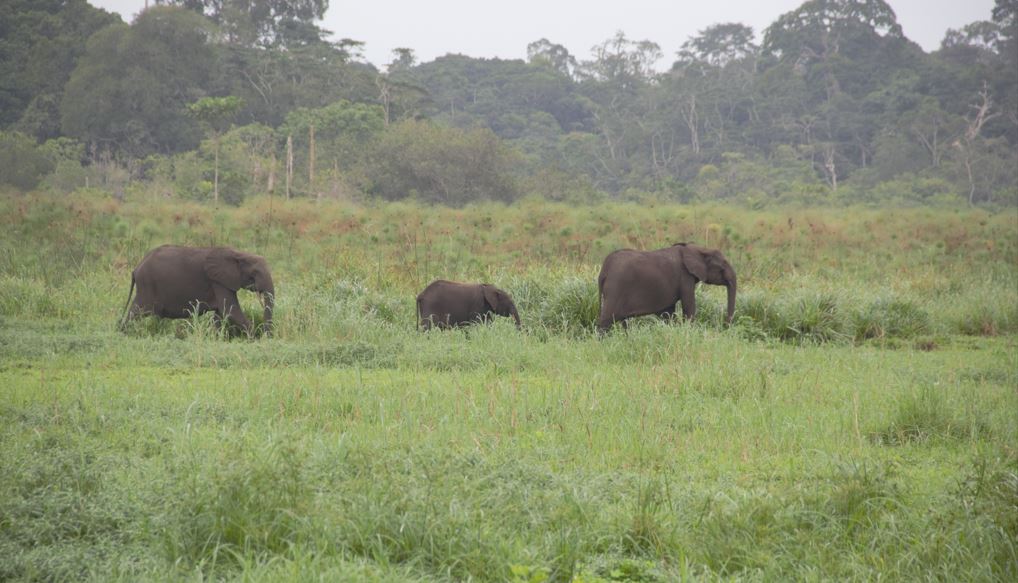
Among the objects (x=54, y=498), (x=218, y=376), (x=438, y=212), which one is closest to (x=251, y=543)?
(x=54, y=498)

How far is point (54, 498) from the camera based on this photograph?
4527 millimetres

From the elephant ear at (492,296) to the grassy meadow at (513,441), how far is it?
0.48 meters

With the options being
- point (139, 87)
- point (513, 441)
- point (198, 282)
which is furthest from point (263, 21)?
point (513, 441)

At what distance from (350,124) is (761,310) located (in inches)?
1322

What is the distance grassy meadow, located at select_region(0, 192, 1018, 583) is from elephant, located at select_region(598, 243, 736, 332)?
2.01 feet

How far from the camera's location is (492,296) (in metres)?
12.7

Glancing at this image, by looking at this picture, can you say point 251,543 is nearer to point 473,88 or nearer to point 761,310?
point 761,310

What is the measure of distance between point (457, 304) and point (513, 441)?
21.0 feet

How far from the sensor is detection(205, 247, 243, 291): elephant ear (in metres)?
11.9

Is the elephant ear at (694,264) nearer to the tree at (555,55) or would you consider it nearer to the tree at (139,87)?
the tree at (139,87)

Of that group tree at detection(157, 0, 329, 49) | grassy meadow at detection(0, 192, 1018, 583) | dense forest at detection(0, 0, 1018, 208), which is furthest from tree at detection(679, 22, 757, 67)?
grassy meadow at detection(0, 192, 1018, 583)

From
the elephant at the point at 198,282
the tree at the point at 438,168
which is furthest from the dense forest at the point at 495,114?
the elephant at the point at 198,282

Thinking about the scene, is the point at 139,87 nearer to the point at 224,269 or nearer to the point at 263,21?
the point at 263,21

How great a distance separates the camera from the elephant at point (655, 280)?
11.7 metres
